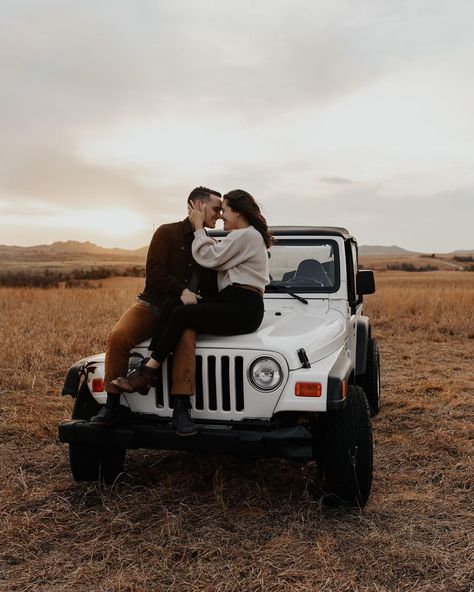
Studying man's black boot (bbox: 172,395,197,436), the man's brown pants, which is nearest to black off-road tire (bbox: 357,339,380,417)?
the man's brown pants

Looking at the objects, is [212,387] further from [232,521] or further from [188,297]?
[232,521]

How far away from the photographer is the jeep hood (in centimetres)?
374

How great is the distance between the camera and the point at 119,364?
12.6 feet

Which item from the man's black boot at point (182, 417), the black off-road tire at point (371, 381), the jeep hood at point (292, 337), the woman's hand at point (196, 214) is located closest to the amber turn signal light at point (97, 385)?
the man's black boot at point (182, 417)

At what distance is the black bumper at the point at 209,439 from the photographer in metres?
3.57

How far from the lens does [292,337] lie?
12.9 feet

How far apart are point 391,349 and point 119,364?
814cm

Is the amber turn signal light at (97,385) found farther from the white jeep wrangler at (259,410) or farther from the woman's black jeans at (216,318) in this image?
the woman's black jeans at (216,318)

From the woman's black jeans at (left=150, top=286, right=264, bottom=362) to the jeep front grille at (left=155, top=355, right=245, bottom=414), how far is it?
18 centimetres

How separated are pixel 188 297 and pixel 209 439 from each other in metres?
0.94

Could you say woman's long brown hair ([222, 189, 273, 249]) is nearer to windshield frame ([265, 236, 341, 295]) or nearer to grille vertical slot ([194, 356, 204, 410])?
windshield frame ([265, 236, 341, 295])

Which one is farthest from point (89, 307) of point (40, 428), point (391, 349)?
point (40, 428)

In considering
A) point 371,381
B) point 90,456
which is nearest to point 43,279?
point 371,381

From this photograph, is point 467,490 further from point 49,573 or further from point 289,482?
point 49,573
